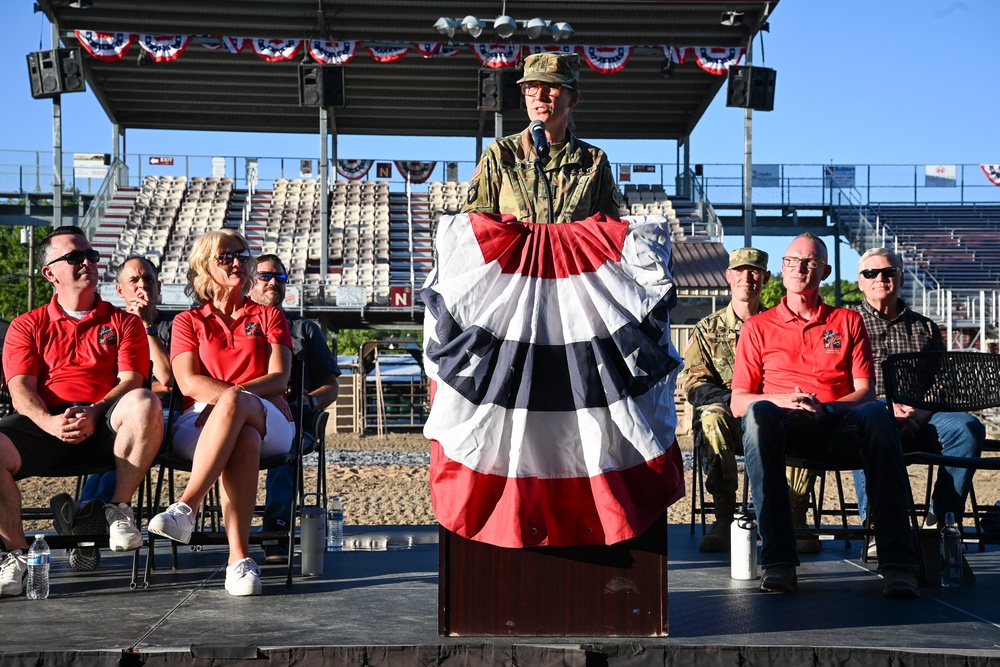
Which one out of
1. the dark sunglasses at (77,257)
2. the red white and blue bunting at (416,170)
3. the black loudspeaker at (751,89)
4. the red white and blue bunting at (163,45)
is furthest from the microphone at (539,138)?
the red white and blue bunting at (416,170)

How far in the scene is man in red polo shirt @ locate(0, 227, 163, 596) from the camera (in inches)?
165

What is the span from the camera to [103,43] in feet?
74.7

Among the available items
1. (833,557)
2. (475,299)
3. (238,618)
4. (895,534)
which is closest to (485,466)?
(475,299)

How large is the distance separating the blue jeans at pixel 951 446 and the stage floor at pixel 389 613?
1.09 ft

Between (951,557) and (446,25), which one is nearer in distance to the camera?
(951,557)

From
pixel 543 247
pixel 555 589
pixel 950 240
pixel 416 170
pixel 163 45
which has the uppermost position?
pixel 163 45

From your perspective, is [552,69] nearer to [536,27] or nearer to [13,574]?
[13,574]

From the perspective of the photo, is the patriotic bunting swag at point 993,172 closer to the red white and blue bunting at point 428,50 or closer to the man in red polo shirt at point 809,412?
the red white and blue bunting at point 428,50

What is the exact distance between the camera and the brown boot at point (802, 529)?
523 cm

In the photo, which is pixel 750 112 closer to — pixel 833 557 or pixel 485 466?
pixel 833 557

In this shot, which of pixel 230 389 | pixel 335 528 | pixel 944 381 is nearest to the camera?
pixel 230 389

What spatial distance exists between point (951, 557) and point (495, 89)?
1915 cm

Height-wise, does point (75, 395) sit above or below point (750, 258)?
below

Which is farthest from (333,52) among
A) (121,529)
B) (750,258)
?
(121,529)
